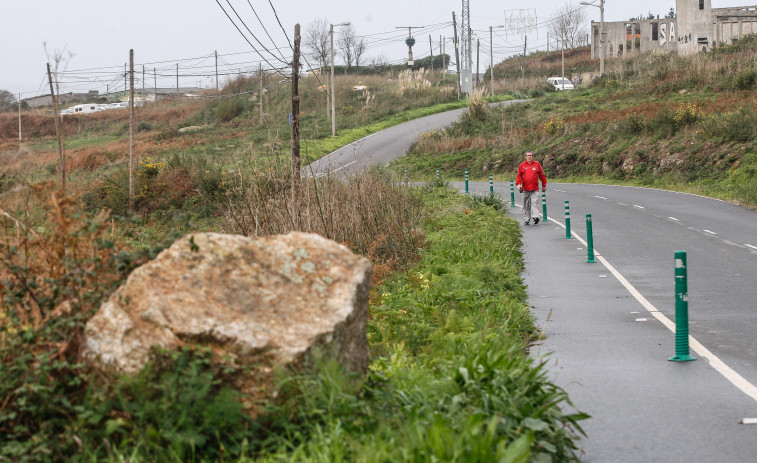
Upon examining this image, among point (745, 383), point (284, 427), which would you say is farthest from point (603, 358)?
point (284, 427)

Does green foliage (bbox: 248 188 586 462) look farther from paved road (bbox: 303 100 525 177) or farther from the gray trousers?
paved road (bbox: 303 100 525 177)

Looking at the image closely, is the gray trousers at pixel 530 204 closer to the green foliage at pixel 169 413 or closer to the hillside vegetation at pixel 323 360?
the hillside vegetation at pixel 323 360

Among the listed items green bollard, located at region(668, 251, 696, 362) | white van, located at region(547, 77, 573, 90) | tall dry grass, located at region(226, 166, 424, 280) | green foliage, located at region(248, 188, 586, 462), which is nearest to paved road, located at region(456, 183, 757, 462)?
green bollard, located at region(668, 251, 696, 362)

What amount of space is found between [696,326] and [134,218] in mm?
6943

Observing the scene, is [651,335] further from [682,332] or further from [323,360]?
[323,360]

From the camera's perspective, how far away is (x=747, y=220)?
22.1m

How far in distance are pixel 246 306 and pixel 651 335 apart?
6163 millimetres

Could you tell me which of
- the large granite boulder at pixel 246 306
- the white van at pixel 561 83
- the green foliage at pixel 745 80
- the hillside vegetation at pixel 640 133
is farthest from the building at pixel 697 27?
the large granite boulder at pixel 246 306

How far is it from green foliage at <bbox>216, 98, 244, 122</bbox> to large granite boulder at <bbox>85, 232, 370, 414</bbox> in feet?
250

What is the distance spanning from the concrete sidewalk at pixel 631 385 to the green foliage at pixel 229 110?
70.3 metres

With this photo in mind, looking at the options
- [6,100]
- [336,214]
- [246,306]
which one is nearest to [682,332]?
[246,306]

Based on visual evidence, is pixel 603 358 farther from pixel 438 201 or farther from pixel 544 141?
pixel 544 141

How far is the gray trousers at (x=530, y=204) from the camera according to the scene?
23.0 m

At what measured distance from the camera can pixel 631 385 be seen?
7.68 meters
